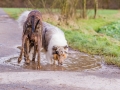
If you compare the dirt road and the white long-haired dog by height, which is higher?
the white long-haired dog

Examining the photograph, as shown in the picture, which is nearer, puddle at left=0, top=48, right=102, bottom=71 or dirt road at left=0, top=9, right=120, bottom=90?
dirt road at left=0, top=9, right=120, bottom=90

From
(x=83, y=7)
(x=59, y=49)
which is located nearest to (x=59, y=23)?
(x=83, y=7)

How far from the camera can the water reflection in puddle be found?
10.0m

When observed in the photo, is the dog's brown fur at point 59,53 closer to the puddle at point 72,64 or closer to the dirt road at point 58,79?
the puddle at point 72,64

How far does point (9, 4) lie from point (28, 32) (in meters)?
36.0

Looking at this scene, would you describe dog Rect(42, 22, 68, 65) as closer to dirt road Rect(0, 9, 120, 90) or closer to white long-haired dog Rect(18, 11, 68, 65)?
white long-haired dog Rect(18, 11, 68, 65)

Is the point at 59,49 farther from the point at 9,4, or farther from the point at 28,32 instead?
the point at 9,4

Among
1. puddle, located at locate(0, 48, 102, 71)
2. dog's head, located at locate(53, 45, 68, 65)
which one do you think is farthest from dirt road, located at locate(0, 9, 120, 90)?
dog's head, located at locate(53, 45, 68, 65)

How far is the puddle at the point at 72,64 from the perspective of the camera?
10.0 meters

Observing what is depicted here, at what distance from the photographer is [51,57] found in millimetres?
10305

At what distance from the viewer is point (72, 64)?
10.6 m

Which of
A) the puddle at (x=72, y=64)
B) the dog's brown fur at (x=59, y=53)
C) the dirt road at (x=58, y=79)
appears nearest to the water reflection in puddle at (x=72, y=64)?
the puddle at (x=72, y=64)

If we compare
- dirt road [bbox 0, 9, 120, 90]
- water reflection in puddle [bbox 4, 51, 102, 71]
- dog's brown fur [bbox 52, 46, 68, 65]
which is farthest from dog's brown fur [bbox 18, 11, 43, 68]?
dirt road [bbox 0, 9, 120, 90]

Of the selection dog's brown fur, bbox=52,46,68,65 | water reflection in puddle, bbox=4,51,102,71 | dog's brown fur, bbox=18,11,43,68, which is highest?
dog's brown fur, bbox=18,11,43,68
